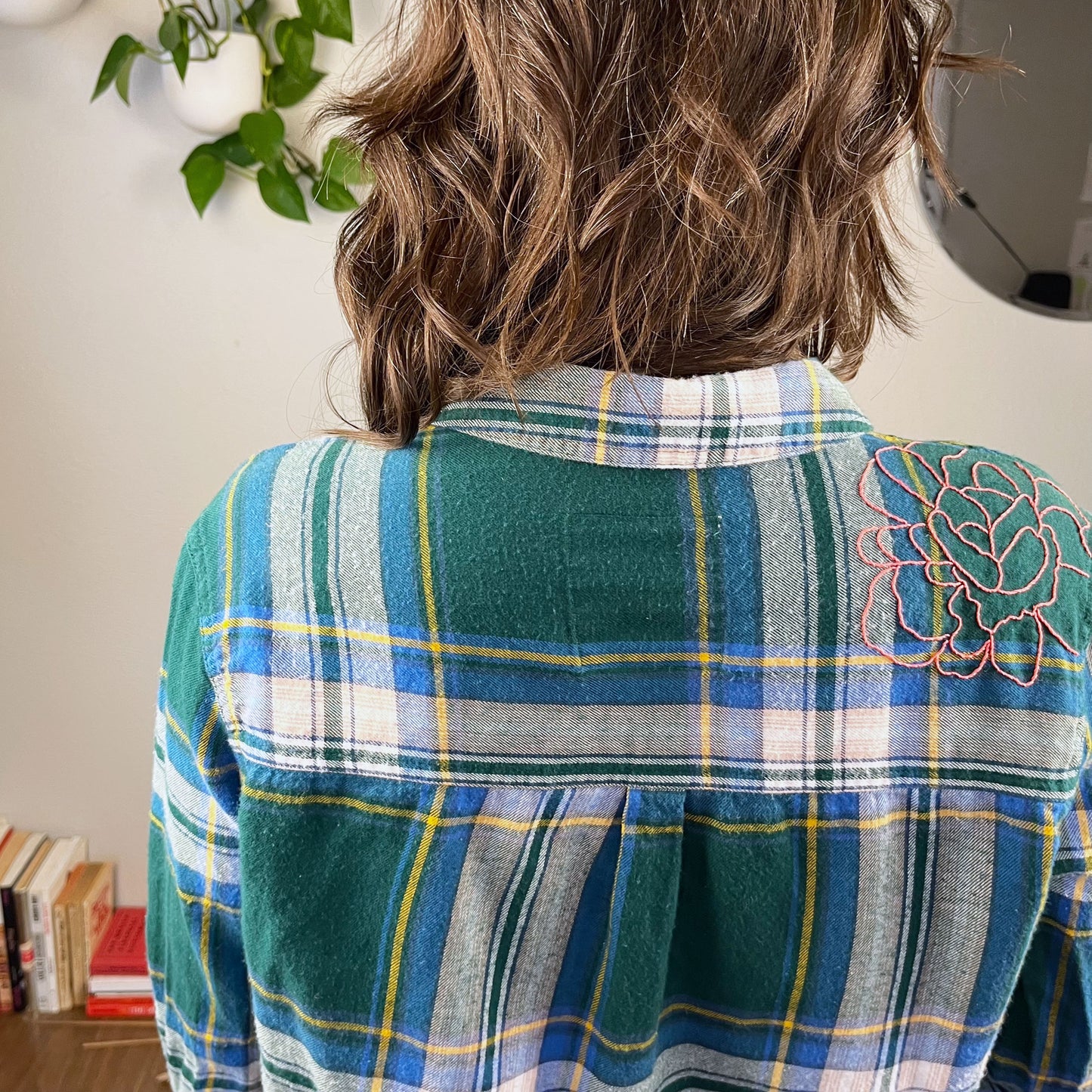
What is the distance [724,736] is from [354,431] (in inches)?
9.7

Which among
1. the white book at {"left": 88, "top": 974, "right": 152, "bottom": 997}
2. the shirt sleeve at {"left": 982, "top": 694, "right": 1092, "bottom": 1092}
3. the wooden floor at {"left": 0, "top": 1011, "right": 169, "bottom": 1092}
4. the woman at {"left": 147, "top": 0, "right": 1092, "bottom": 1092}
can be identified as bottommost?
the wooden floor at {"left": 0, "top": 1011, "right": 169, "bottom": 1092}

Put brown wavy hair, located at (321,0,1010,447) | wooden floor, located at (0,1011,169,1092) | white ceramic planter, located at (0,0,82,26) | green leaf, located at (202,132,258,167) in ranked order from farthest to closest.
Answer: wooden floor, located at (0,1011,169,1092) < green leaf, located at (202,132,258,167) < white ceramic planter, located at (0,0,82,26) < brown wavy hair, located at (321,0,1010,447)

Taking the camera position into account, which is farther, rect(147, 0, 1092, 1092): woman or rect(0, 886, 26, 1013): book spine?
rect(0, 886, 26, 1013): book spine

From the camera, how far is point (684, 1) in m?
0.43

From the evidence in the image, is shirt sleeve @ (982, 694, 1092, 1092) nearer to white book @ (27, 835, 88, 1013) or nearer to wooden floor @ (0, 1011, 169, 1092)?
wooden floor @ (0, 1011, 169, 1092)

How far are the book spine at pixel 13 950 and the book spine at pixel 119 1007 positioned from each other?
0.11 m

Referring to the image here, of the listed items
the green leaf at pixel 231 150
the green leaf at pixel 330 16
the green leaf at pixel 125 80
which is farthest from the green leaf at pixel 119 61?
the green leaf at pixel 330 16

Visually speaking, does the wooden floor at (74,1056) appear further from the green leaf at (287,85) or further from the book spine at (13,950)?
the green leaf at (287,85)

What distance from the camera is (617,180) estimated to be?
0.45 meters

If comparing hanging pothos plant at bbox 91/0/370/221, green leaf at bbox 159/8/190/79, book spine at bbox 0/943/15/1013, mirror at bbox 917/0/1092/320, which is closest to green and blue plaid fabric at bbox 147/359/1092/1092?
hanging pothos plant at bbox 91/0/370/221

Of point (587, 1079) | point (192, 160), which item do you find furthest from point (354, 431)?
point (192, 160)

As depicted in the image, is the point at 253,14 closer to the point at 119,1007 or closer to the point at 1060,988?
the point at 1060,988

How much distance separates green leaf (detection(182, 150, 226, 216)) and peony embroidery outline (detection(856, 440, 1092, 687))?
109cm

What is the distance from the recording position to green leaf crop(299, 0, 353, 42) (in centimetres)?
118
